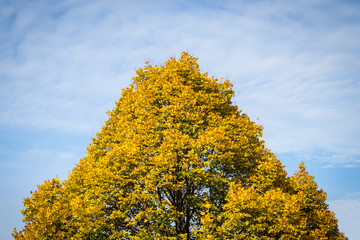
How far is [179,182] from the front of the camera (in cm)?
1989

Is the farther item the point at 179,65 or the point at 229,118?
the point at 179,65

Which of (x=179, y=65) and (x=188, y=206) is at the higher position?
(x=179, y=65)

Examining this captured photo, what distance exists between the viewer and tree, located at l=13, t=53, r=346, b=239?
1975 cm

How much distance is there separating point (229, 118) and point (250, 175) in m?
4.66

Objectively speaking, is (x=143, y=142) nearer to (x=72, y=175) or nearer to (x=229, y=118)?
(x=229, y=118)

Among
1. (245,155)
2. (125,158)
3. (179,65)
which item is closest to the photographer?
(125,158)

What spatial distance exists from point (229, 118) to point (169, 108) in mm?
4875

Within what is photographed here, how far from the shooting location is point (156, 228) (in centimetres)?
2023

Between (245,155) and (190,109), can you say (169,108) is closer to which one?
(190,109)

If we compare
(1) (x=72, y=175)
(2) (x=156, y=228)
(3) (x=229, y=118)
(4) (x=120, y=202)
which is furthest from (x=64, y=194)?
(3) (x=229, y=118)

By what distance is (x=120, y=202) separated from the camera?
2084cm

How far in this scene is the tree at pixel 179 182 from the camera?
64.8 feet

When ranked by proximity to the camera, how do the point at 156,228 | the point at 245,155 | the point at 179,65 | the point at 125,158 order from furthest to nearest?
the point at 179,65 → the point at 245,155 → the point at 125,158 → the point at 156,228

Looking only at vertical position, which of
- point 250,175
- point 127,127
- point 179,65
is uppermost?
point 179,65
